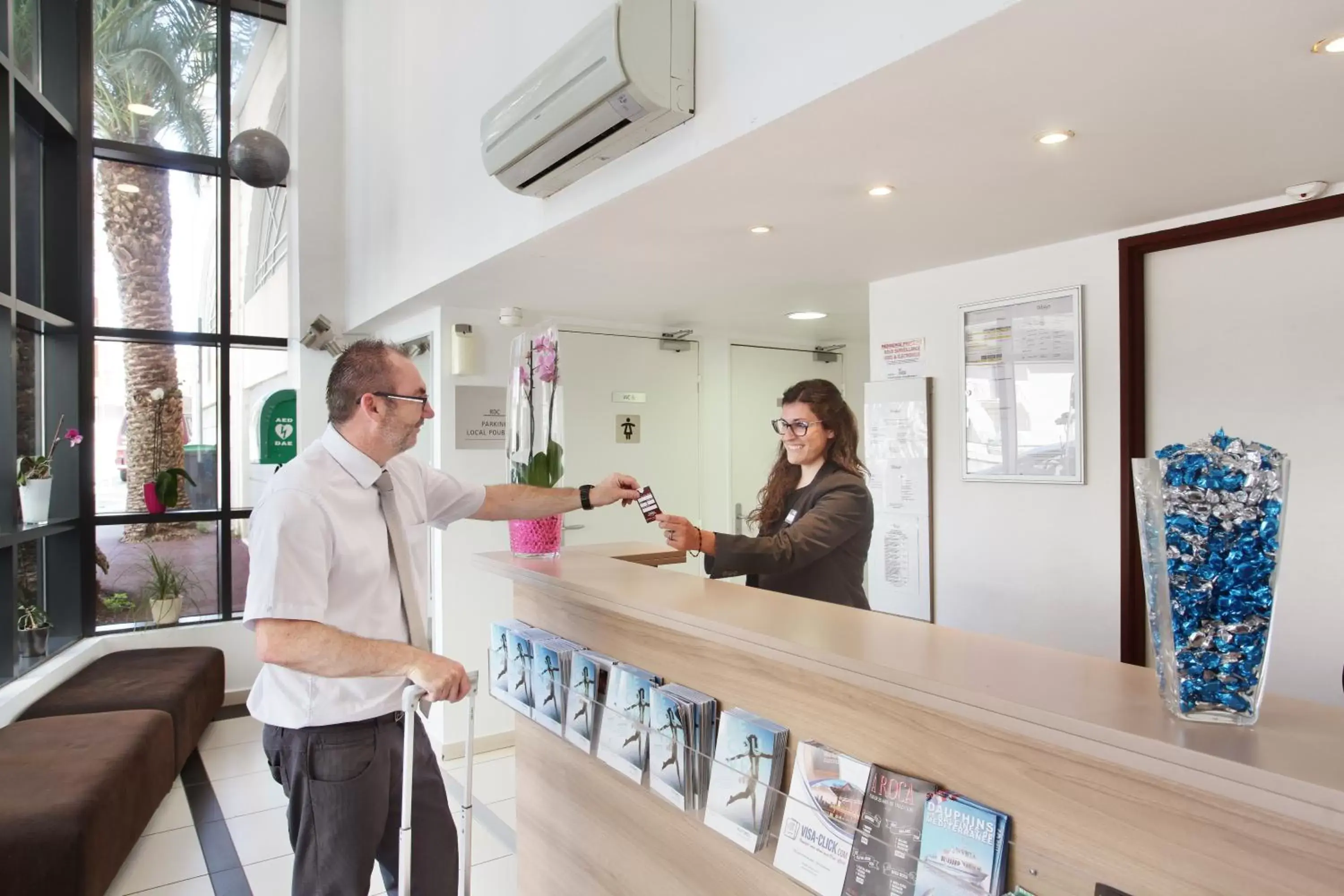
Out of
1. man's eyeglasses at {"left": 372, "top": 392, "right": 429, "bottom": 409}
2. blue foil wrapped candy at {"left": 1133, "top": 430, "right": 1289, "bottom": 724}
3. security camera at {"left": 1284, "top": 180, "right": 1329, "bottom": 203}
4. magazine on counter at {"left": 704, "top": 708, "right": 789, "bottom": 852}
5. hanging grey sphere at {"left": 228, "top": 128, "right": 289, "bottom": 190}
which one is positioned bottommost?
magazine on counter at {"left": 704, "top": 708, "right": 789, "bottom": 852}

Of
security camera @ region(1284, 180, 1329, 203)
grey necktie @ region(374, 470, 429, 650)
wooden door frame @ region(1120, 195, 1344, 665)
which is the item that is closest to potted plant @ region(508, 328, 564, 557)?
grey necktie @ region(374, 470, 429, 650)

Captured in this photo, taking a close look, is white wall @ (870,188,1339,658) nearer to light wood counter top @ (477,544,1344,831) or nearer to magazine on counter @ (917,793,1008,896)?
light wood counter top @ (477,544,1344,831)

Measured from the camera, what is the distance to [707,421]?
189 inches

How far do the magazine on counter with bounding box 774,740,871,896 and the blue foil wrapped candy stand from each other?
22.1 inches

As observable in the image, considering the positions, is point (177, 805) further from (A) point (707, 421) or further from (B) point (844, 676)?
(B) point (844, 676)

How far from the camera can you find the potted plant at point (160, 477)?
512cm

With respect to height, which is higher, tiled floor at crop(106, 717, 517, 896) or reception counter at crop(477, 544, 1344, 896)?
reception counter at crop(477, 544, 1344, 896)

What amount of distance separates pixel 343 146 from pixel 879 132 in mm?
4612

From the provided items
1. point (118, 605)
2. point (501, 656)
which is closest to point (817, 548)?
point (501, 656)

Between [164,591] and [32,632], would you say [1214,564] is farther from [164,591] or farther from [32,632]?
[164,591]

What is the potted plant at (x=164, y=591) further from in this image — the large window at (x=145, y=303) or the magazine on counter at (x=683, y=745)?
the magazine on counter at (x=683, y=745)

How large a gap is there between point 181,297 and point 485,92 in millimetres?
3322

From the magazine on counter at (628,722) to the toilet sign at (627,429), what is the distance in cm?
260

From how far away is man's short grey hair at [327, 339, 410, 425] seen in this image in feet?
6.68
